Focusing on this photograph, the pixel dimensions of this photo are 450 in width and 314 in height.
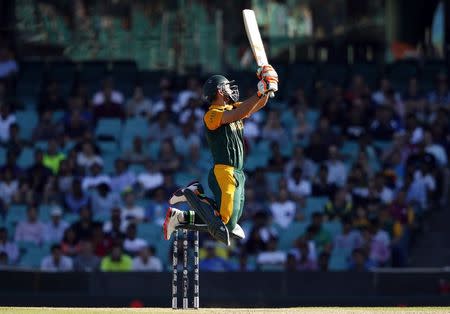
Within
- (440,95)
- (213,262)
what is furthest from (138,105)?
(440,95)

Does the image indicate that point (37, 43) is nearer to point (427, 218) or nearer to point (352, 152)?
point (352, 152)

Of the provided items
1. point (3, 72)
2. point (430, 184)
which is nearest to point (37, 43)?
point (3, 72)

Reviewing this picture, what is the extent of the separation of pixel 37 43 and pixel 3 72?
0.78 meters

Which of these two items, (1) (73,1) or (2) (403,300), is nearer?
(2) (403,300)

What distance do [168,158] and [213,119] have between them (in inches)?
304

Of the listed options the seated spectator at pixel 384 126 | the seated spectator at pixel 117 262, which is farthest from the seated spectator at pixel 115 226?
the seated spectator at pixel 384 126

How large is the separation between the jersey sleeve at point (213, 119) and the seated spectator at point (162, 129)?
8173 millimetres

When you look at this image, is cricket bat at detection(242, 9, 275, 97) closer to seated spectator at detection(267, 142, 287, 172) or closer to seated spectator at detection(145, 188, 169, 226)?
seated spectator at detection(145, 188, 169, 226)

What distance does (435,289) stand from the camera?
1762cm

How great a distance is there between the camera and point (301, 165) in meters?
19.8

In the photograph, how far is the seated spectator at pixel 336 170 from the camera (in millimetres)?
19625

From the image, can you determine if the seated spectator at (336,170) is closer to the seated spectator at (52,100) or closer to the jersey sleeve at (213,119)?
the seated spectator at (52,100)

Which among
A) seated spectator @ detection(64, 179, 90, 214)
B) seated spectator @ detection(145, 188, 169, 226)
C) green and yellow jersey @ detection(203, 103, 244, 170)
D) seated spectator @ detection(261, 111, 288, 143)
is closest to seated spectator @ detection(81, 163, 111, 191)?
seated spectator @ detection(64, 179, 90, 214)

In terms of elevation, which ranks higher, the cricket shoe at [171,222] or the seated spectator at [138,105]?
the seated spectator at [138,105]
